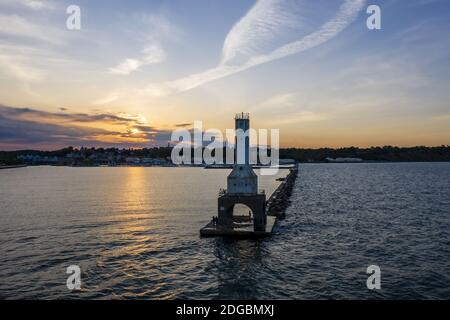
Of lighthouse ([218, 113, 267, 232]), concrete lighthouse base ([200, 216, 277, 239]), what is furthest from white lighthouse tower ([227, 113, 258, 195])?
concrete lighthouse base ([200, 216, 277, 239])

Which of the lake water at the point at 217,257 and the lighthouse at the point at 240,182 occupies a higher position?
the lighthouse at the point at 240,182

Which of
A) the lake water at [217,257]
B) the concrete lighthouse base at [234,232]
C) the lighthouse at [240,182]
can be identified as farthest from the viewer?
the lighthouse at [240,182]

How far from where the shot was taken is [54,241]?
38.8 metres

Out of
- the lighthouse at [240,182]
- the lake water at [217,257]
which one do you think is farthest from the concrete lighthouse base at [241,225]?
the lake water at [217,257]

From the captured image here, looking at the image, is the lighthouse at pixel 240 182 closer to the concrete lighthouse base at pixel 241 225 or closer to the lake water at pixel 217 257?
the concrete lighthouse base at pixel 241 225

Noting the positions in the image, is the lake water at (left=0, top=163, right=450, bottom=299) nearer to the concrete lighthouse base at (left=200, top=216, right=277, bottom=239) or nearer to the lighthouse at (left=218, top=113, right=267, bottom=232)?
the concrete lighthouse base at (left=200, top=216, right=277, bottom=239)

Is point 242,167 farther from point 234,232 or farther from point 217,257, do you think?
point 217,257

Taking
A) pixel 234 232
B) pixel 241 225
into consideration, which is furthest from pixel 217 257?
pixel 241 225

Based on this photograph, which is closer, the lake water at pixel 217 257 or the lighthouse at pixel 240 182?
the lake water at pixel 217 257

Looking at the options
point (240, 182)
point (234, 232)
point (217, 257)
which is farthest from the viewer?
point (240, 182)

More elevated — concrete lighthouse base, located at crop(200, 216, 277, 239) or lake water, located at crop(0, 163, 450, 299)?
concrete lighthouse base, located at crop(200, 216, 277, 239)

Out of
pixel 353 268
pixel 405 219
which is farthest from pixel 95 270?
pixel 405 219
